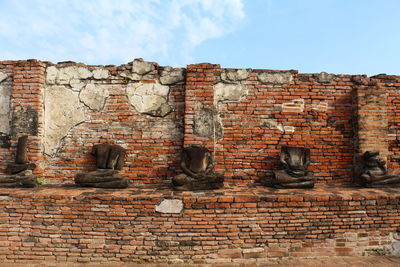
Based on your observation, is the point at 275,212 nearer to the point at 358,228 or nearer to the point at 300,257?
the point at 300,257

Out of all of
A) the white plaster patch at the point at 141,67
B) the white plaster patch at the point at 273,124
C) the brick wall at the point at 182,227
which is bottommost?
the brick wall at the point at 182,227

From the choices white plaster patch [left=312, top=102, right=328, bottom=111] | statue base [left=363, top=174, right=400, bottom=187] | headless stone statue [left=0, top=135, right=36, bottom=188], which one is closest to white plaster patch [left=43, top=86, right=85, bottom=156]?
headless stone statue [left=0, top=135, right=36, bottom=188]

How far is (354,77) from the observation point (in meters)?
4.89

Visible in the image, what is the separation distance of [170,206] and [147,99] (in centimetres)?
231

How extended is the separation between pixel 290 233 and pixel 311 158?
5.98ft

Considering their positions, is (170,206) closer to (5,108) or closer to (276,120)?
(276,120)

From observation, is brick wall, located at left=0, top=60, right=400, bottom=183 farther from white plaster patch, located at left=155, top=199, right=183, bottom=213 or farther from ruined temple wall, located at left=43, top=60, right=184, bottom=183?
white plaster patch, located at left=155, top=199, right=183, bottom=213

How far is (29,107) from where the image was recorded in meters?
4.59

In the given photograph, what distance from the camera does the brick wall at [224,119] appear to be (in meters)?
4.69

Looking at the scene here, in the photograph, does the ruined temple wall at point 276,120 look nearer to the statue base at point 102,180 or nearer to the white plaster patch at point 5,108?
the statue base at point 102,180

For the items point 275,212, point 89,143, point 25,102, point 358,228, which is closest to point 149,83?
point 89,143

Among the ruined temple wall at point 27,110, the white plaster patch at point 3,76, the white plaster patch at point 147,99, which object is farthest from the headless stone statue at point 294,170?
the white plaster patch at point 3,76

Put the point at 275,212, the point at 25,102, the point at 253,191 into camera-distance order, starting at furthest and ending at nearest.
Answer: the point at 25,102, the point at 253,191, the point at 275,212

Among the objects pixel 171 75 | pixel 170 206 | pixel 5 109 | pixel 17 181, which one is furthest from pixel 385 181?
pixel 5 109
